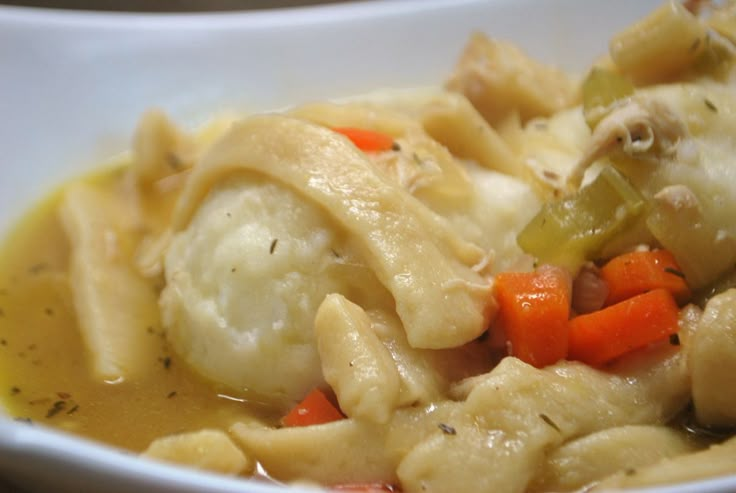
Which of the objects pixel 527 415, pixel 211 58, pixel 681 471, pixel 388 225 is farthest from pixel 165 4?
pixel 681 471

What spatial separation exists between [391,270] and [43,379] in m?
1.05

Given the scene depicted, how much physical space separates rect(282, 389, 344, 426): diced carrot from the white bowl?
5.25 ft

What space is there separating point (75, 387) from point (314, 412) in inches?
28.1

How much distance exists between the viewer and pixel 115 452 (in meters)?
1.52

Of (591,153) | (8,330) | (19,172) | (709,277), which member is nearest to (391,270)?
(591,153)

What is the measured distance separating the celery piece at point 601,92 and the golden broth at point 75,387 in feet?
4.09

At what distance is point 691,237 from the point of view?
2.11m

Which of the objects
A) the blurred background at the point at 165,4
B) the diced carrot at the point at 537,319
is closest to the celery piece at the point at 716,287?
the diced carrot at the point at 537,319

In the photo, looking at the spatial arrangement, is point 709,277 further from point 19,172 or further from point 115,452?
point 19,172

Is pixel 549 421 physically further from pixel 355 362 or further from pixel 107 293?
pixel 107 293

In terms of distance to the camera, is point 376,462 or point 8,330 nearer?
point 376,462

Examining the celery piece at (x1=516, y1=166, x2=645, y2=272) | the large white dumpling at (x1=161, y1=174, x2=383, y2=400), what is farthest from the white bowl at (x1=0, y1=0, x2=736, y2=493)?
the celery piece at (x1=516, y1=166, x2=645, y2=272)

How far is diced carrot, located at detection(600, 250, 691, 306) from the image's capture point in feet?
6.84

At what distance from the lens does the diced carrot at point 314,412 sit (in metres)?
1.99
